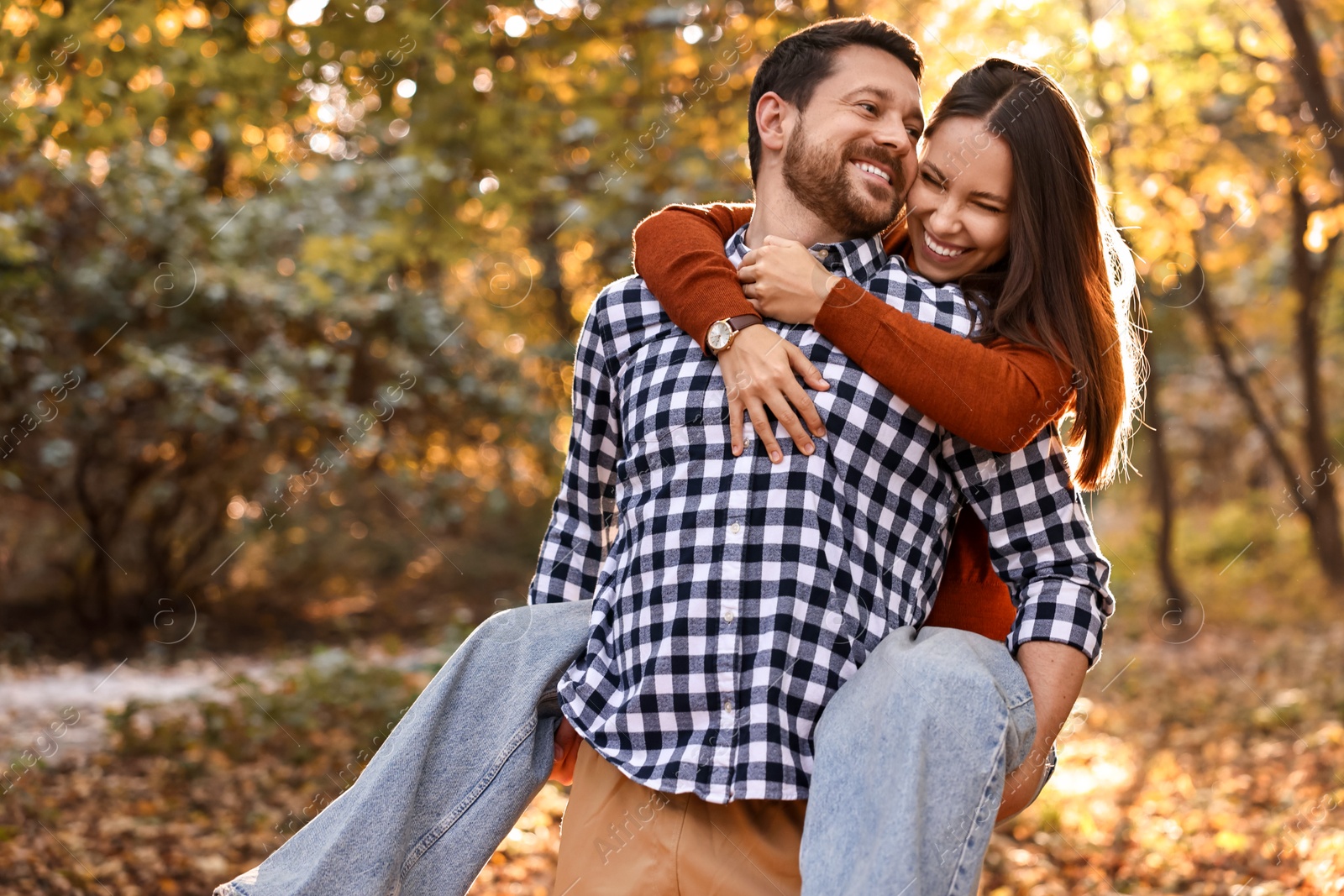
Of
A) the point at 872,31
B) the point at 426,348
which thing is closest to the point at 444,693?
the point at 872,31

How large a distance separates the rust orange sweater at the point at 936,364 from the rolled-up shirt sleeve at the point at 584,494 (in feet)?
0.69

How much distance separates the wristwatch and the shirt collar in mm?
187

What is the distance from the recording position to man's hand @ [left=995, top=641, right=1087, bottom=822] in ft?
5.43

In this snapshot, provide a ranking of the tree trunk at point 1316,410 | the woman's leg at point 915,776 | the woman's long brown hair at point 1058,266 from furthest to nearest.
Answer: the tree trunk at point 1316,410, the woman's long brown hair at point 1058,266, the woman's leg at point 915,776

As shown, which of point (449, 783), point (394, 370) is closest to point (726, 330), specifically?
point (449, 783)

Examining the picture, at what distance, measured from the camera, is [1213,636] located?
11.0 meters

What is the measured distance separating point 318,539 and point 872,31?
34.9 ft

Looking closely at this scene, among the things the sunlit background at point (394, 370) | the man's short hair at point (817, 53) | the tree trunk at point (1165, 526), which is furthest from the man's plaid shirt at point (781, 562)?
the tree trunk at point (1165, 526)

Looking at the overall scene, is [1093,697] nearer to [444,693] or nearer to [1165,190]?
[1165,190]

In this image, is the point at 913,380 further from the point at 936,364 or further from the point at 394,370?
the point at 394,370

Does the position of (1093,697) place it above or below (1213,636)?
above

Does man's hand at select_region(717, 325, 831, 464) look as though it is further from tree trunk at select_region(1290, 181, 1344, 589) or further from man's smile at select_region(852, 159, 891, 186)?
tree trunk at select_region(1290, 181, 1344, 589)

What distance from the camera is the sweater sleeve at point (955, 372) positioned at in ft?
5.40

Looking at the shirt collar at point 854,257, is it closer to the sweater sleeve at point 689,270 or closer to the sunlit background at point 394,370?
the sweater sleeve at point 689,270
